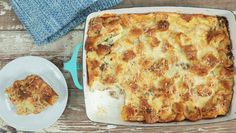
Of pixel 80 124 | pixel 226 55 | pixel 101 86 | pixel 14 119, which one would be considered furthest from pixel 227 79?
pixel 14 119

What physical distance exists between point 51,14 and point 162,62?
0.41 metres

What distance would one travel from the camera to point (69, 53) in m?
1.77

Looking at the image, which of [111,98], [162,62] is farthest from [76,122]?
[162,62]

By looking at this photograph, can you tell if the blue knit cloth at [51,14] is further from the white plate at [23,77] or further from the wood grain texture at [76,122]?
the wood grain texture at [76,122]

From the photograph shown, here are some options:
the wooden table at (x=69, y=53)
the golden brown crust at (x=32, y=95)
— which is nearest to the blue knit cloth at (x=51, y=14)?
the wooden table at (x=69, y=53)

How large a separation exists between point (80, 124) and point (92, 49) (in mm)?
287

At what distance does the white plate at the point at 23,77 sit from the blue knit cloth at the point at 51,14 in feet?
0.27

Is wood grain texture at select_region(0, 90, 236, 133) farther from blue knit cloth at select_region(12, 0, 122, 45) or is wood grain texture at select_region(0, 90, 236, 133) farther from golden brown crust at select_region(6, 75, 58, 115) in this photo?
blue knit cloth at select_region(12, 0, 122, 45)

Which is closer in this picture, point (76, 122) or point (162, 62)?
point (162, 62)

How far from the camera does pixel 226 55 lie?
1.63m

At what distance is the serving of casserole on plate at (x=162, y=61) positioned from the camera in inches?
63.6

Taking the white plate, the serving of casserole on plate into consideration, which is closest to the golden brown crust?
the white plate

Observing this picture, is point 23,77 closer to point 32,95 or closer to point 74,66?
point 32,95

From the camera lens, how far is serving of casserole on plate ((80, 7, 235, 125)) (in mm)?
1614
